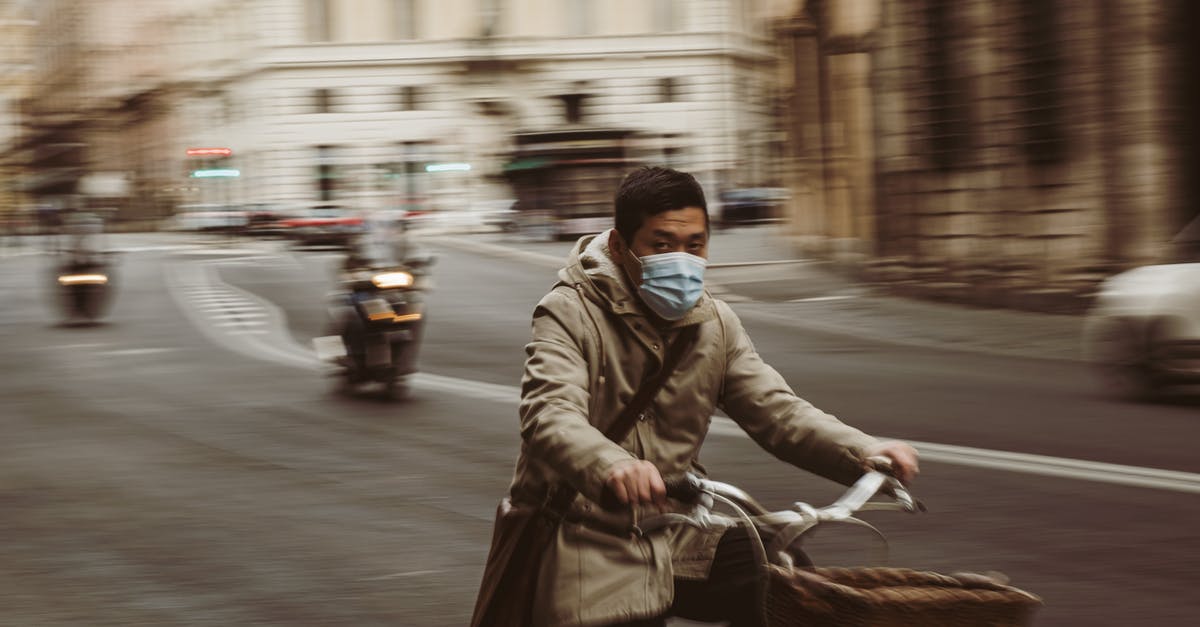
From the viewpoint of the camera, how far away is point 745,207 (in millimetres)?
51156

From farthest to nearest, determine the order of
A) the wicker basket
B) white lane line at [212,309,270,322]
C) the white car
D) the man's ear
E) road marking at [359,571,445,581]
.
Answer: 1. white lane line at [212,309,270,322]
2. the white car
3. road marking at [359,571,445,581]
4. the man's ear
5. the wicker basket

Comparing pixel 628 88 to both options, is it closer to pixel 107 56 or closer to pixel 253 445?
pixel 107 56

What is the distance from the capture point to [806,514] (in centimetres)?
256

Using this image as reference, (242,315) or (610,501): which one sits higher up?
(610,501)

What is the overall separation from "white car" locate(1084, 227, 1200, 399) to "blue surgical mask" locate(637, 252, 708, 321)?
8.69 metres

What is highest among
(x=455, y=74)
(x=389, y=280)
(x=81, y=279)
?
(x=455, y=74)

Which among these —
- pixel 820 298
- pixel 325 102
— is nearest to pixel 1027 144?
pixel 820 298

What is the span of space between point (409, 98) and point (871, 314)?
5260 centimetres

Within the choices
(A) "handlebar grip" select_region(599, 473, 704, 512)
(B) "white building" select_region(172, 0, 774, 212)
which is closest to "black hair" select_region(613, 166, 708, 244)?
(A) "handlebar grip" select_region(599, 473, 704, 512)

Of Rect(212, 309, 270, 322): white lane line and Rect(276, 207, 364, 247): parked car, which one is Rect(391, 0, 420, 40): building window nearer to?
Rect(276, 207, 364, 247): parked car

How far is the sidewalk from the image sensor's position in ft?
51.9

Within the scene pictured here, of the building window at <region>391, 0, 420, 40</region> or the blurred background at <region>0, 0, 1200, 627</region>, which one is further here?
the building window at <region>391, 0, 420, 40</region>

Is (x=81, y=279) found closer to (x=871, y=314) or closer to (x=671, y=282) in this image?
(x=871, y=314)

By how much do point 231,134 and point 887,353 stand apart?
200 feet
